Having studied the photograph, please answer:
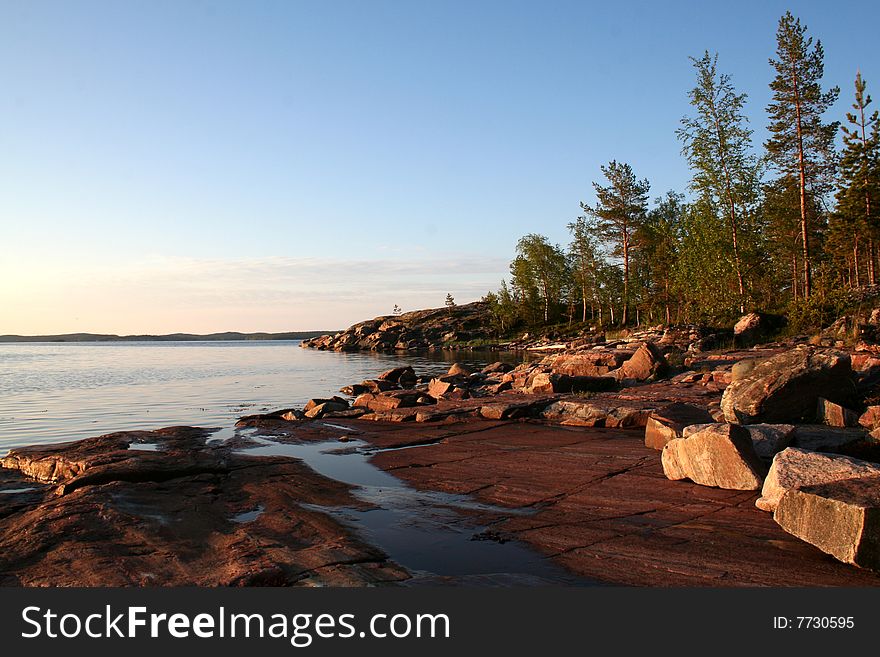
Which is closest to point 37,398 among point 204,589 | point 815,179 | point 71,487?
point 71,487

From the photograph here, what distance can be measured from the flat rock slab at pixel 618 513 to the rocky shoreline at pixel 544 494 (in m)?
0.03

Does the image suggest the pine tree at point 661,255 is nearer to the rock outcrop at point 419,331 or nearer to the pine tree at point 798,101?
the pine tree at point 798,101

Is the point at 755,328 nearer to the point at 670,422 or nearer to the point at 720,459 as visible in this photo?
the point at 670,422

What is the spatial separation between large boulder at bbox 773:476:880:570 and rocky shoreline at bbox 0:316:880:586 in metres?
0.02

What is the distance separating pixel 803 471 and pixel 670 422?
4.66 metres

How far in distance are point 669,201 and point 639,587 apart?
87913mm

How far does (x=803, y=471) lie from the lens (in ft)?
25.8

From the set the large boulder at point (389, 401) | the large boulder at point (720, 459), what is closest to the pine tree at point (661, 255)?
the large boulder at point (389, 401)

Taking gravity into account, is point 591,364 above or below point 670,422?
above

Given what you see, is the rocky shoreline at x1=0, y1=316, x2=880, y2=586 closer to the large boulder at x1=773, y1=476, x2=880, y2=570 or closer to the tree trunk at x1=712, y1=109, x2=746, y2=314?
the large boulder at x1=773, y1=476, x2=880, y2=570

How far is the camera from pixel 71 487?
986 centimetres

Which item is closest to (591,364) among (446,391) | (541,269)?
(446,391)

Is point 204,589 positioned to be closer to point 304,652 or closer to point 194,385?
point 304,652

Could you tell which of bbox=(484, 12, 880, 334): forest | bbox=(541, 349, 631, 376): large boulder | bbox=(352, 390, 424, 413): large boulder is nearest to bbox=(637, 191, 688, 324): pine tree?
bbox=(484, 12, 880, 334): forest
